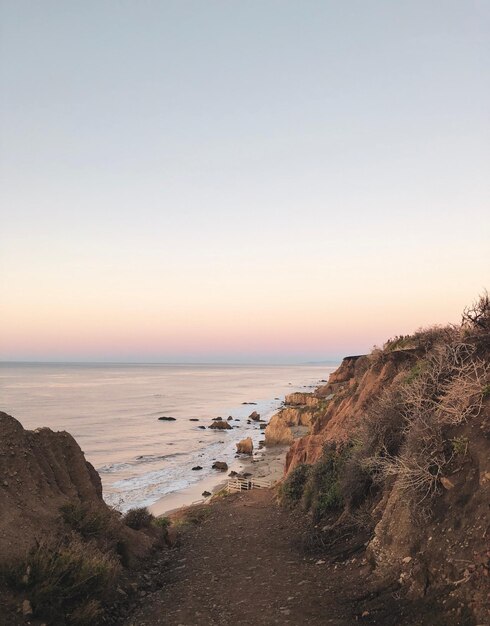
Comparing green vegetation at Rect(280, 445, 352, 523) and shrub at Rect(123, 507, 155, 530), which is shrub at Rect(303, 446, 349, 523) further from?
shrub at Rect(123, 507, 155, 530)

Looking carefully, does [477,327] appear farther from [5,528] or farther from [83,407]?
[83,407]

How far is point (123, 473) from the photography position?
3569cm

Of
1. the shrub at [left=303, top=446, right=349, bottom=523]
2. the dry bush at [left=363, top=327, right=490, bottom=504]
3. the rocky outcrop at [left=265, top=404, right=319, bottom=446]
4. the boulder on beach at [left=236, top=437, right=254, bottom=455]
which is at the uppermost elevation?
the dry bush at [left=363, top=327, right=490, bottom=504]

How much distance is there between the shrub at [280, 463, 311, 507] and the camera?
18.5m

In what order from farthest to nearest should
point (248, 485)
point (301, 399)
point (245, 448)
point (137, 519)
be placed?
point (301, 399) < point (245, 448) < point (248, 485) < point (137, 519)

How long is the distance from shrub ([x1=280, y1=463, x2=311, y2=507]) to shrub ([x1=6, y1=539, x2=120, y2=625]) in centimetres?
1023

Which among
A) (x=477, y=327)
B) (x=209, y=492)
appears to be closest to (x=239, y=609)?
(x=477, y=327)

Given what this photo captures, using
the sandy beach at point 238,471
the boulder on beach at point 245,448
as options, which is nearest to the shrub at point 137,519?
the sandy beach at point 238,471

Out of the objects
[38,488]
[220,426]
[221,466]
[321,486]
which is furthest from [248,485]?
[220,426]

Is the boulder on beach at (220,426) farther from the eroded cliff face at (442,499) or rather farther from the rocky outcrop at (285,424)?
Result: the eroded cliff face at (442,499)

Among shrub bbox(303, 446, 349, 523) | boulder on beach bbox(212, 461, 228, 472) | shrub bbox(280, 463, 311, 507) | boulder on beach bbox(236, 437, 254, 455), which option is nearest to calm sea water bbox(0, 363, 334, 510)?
boulder on beach bbox(212, 461, 228, 472)

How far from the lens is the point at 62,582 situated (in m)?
8.70

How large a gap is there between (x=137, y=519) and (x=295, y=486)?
6.69m

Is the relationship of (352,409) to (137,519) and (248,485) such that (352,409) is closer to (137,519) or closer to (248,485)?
(248,485)
